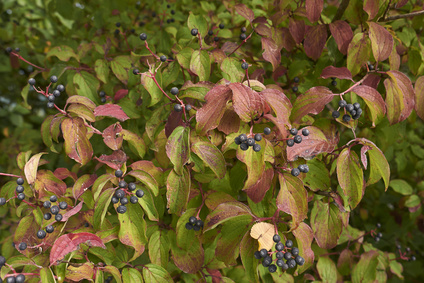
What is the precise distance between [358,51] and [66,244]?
5.85 feet

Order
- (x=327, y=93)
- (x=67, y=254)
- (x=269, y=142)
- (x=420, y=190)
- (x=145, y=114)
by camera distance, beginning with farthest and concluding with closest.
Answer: (x=420, y=190), (x=145, y=114), (x=327, y=93), (x=269, y=142), (x=67, y=254)

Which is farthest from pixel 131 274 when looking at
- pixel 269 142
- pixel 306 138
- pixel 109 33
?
pixel 109 33

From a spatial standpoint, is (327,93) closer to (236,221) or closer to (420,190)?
(236,221)

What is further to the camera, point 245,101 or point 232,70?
point 232,70

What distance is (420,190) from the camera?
9.95 feet

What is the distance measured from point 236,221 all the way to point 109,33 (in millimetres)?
2285

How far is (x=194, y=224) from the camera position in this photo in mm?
1690

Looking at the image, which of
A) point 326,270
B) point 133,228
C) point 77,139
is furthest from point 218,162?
point 326,270

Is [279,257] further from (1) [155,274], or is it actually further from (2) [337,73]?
(2) [337,73]

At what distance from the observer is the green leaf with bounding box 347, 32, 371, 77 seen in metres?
1.88

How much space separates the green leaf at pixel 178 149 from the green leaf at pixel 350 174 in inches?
28.7

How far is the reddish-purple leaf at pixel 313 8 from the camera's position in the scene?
1917mm

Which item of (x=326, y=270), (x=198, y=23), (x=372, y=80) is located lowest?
(x=326, y=270)

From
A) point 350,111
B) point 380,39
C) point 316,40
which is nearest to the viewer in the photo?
point 350,111
